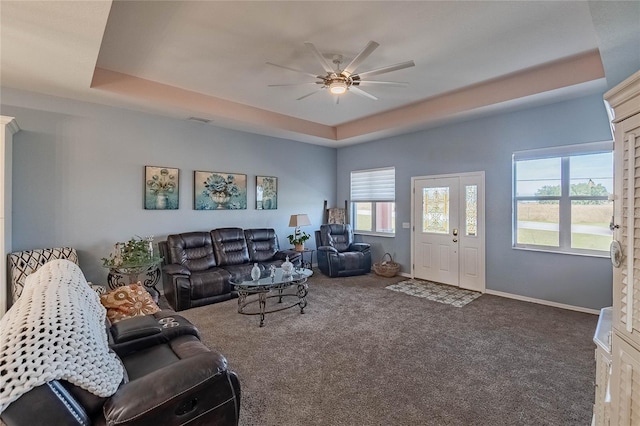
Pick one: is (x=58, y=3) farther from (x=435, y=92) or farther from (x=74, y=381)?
(x=435, y=92)

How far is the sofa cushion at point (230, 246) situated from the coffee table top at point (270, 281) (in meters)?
1.09

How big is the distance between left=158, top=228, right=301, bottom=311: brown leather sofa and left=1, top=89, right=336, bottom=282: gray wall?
43cm

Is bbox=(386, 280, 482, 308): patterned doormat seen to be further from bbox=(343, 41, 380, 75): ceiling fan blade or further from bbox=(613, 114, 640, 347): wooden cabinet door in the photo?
bbox=(343, 41, 380, 75): ceiling fan blade

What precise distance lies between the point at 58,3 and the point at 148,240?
339cm

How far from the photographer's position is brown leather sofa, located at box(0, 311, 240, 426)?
105 centimetres

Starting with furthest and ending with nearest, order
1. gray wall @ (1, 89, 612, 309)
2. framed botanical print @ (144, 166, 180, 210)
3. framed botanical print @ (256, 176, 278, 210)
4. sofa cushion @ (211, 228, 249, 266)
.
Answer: framed botanical print @ (256, 176, 278, 210), sofa cushion @ (211, 228, 249, 266), framed botanical print @ (144, 166, 180, 210), gray wall @ (1, 89, 612, 309)

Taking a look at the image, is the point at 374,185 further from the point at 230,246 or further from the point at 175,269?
the point at 175,269

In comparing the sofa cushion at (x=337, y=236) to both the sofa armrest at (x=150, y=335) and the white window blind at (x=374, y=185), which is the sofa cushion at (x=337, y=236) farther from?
the sofa armrest at (x=150, y=335)

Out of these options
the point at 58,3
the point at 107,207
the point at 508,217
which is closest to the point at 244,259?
the point at 107,207

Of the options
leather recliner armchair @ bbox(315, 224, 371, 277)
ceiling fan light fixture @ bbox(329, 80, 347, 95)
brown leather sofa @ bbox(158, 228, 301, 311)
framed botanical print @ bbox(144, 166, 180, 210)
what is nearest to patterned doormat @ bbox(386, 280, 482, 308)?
leather recliner armchair @ bbox(315, 224, 371, 277)

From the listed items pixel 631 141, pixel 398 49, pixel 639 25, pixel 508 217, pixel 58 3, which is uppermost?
pixel 398 49

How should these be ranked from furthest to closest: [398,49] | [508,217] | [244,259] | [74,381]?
[244,259] → [508,217] → [398,49] → [74,381]

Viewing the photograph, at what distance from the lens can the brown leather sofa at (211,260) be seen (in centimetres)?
426

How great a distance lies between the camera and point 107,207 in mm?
4469
